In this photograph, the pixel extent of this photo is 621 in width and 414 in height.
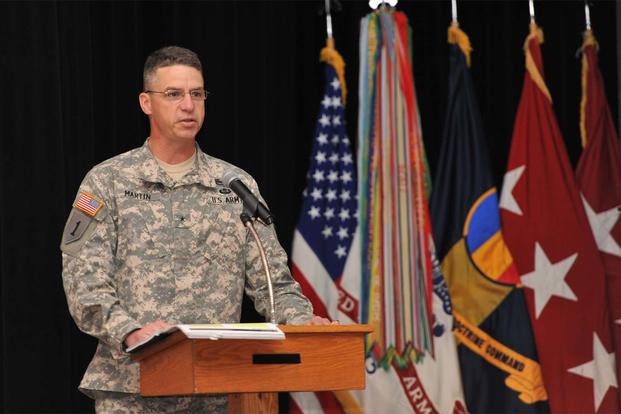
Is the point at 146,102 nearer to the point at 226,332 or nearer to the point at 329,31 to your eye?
the point at 226,332

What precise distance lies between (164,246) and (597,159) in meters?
2.78

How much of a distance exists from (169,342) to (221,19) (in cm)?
239

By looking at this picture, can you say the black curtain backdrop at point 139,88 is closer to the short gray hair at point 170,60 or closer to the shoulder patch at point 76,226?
the short gray hair at point 170,60

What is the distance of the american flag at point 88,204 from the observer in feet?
10.2

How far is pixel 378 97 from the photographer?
15.9 ft

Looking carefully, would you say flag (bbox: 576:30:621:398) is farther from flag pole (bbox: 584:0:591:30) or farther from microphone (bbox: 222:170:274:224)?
microphone (bbox: 222:170:274:224)

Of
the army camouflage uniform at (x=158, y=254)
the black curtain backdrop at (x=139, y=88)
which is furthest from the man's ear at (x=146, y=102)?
the black curtain backdrop at (x=139, y=88)

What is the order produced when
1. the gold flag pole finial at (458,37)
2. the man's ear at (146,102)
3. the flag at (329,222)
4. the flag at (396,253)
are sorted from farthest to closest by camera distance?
the gold flag pole finial at (458,37) < the flag at (329,222) < the flag at (396,253) < the man's ear at (146,102)

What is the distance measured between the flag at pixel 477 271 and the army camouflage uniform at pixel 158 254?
5.97 ft

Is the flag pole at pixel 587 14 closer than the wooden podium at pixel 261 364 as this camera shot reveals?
No

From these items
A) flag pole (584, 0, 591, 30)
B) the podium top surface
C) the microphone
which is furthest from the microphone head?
flag pole (584, 0, 591, 30)

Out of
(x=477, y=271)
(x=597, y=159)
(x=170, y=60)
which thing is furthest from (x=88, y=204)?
(x=597, y=159)

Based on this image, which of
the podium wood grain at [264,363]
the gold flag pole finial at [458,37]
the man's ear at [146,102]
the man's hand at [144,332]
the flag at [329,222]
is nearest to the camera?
the podium wood grain at [264,363]

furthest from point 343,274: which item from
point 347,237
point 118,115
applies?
point 118,115
